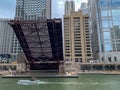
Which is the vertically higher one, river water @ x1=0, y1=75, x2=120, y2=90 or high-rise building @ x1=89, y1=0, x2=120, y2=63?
high-rise building @ x1=89, y1=0, x2=120, y2=63

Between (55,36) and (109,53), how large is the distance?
49.1 metres

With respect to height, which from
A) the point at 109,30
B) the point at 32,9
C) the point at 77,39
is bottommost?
the point at 77,39

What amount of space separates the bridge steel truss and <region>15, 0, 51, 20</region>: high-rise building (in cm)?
8816

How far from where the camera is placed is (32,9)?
153 m

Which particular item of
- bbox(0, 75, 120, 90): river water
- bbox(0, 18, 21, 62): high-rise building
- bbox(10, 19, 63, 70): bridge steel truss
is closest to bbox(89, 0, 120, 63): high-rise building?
bbox(10, 19, 63, 70): bridge steel truss

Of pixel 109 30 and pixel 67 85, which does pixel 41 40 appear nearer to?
pixel 67 85

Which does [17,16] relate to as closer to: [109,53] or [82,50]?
[82,50]

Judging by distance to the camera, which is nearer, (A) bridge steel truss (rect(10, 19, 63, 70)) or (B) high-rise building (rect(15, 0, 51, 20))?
(A) bridge steel truss (rect(10, 19, 63, 70))

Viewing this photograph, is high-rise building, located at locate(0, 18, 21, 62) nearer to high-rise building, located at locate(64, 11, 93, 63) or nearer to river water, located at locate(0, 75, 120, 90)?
high-rise building, located at locate(64, 11, 93, 63)

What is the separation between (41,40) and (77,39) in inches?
2676

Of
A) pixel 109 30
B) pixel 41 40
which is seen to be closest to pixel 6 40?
pixel 109 30

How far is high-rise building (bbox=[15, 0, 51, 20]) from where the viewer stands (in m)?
151

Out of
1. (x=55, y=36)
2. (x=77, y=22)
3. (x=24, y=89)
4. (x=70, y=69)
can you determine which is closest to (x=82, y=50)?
(x=77, y=22)

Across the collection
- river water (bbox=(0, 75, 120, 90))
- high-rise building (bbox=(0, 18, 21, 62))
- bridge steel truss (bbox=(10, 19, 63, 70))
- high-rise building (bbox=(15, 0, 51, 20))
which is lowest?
river water (bbox=(0, 75, 120, 90))
